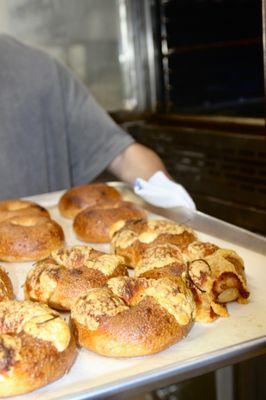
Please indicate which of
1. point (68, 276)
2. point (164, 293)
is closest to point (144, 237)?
point (68, 276)

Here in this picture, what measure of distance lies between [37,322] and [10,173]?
1333 millimetres

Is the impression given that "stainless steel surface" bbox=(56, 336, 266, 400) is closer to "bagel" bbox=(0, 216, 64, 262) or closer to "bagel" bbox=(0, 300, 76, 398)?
"bagel" bbox=(0, 300, 76, 398)

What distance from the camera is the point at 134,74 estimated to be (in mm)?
2906

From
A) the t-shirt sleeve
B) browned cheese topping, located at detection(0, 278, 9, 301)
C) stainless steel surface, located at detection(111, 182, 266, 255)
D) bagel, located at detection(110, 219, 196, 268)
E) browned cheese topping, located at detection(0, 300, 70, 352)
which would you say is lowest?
stainless steel surface, located at detection(111, 182, 266, 255)

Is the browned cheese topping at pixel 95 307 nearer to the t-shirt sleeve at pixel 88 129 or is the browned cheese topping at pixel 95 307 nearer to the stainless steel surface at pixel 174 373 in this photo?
the stainless steel surface at pixel 174 373

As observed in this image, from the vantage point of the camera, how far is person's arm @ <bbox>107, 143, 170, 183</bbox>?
87.0 inches

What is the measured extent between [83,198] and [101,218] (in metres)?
0.23

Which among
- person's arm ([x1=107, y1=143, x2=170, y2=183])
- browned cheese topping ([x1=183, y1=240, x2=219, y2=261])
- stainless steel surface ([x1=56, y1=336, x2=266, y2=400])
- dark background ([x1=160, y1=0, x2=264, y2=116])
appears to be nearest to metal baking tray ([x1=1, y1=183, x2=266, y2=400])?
stainless steel surface ([x1=56, y1=336, x2=266, y2=400])

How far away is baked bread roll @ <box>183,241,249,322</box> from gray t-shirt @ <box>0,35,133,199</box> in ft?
3.77

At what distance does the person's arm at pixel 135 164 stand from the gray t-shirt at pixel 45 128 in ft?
0.11

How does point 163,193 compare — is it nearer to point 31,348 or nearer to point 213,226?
point 213,226

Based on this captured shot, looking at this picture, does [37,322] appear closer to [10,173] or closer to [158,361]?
[158,361]

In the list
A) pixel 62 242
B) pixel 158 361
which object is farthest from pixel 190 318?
pixel 62 242

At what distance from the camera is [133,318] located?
104 cm
